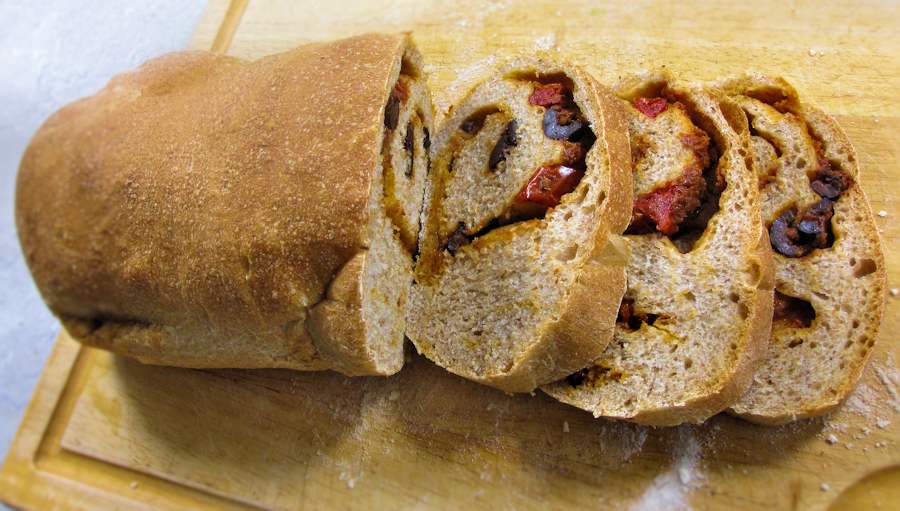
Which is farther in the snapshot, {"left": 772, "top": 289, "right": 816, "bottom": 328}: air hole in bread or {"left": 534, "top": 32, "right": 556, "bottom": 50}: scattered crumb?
{"left": 534, "top": 32, "right": 556, "bottom": 50}: scattered crumb

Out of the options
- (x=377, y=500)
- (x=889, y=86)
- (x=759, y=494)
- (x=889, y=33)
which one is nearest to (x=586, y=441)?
(x=759, y=494)

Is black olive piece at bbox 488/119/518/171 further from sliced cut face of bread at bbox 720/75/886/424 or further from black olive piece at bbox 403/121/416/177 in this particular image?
sliced cut face of bread at bbox 720/75/886/424

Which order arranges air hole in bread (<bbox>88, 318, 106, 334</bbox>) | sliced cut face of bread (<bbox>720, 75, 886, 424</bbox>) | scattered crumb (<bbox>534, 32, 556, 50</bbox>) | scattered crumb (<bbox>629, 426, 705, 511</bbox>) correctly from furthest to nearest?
1. scattered crumb (<bbox>534, 32, 556, 50</bbox>)
2. air hole in bread (<bbox>88, 318, 106, 334</bbox>)
3. scattered crumb (<bbox>629, 426, 705, 511</bbox>)
4. sliced cut face of bread (<bbox>720, 75, 886, 424</bbox>)

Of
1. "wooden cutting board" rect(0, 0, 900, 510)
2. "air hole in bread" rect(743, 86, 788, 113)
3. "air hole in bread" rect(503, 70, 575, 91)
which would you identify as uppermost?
"air hole in bread" rect(503, 70, 575, 91)

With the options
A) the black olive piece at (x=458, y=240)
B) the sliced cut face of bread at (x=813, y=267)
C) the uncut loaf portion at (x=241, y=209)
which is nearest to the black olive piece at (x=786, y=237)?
the sliced cut face of bread at (x=813, y=267)

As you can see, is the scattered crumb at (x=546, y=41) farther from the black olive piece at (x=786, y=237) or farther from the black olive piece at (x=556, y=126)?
the black olive piece at (x=786, y=237)

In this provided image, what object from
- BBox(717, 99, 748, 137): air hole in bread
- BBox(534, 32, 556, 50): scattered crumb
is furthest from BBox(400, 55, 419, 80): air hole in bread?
BBox(717, 99, 748, 137): air hole in bread

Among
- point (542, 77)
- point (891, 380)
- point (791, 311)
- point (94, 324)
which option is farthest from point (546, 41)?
point (94, 324)

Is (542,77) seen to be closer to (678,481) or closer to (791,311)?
(791,311)
